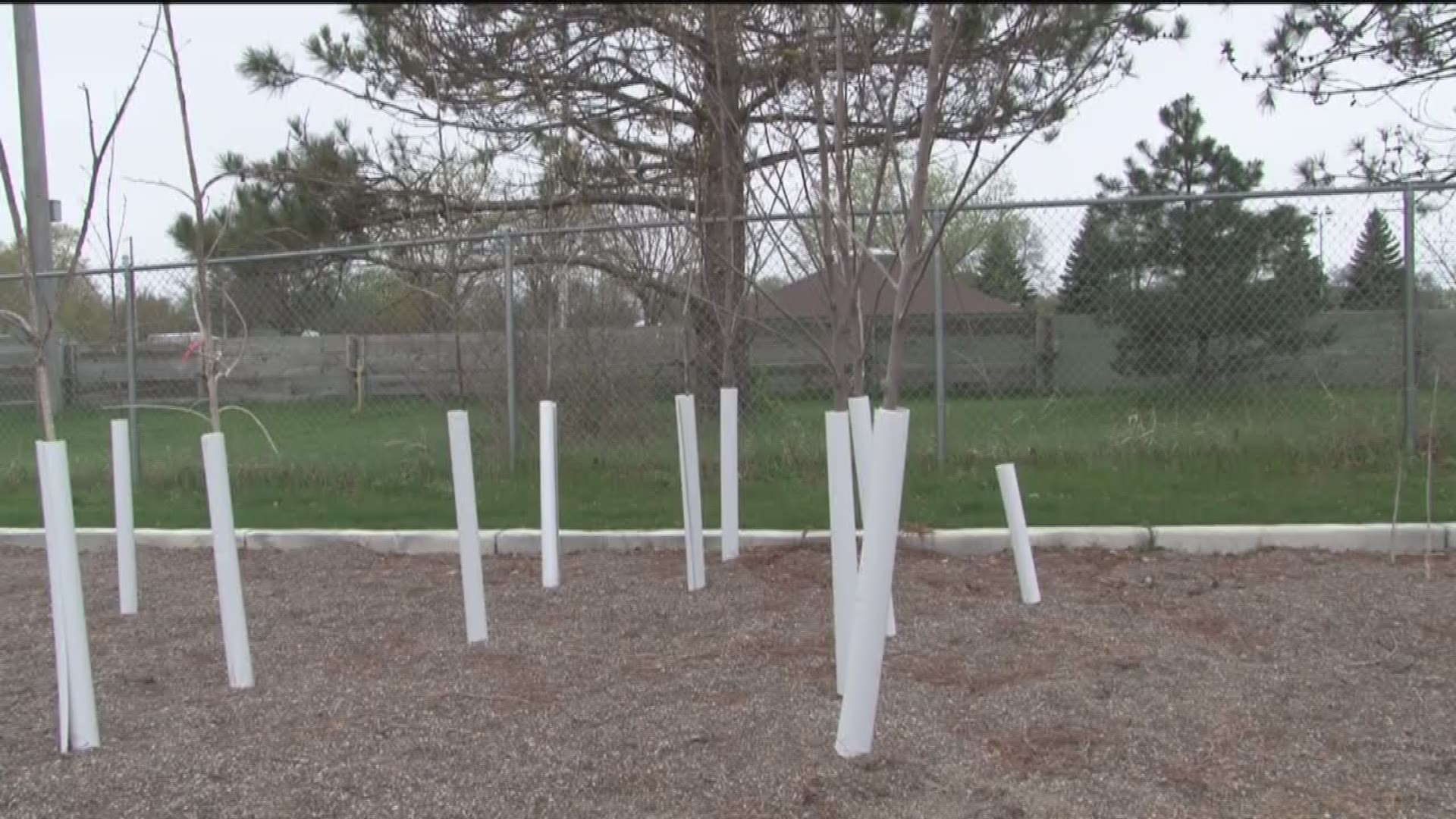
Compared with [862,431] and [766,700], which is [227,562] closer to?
[766,700]

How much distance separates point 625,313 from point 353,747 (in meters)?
4.43

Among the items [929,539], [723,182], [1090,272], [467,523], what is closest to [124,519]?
[467,523]

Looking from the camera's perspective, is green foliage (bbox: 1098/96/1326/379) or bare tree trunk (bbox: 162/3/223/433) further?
green foliage (bbox: 1098/96/1326/379)

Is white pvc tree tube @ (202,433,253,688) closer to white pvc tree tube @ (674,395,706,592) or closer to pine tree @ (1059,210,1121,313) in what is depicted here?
white pvc tree tube @ (674,395,706,592)

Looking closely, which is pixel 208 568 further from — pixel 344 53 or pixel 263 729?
pixel 344 53

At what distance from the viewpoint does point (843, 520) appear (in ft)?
10.3

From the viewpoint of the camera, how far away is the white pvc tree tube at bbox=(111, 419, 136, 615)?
4.45 meters

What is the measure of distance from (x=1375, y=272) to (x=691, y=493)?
4.99 meters

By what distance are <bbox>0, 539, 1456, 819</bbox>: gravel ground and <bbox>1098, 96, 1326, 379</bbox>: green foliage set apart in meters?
2.33

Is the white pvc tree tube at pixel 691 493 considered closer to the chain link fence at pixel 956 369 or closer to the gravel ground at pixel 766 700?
the gravel ground at pixel 766 700

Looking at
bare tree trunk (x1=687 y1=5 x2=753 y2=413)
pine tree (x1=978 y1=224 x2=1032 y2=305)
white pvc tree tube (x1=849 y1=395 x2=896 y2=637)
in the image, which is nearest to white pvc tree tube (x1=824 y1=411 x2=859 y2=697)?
white pvc tree tube (x1=849 y1=395 x2=896 y2=637)

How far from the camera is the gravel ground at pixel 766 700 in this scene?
8.98 feet

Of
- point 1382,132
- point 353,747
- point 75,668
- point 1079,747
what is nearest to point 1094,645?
point 1079,747

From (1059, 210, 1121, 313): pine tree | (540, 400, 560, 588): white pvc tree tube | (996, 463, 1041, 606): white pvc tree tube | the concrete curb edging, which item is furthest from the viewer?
(1059, 210, 1121, 313): pine tree
